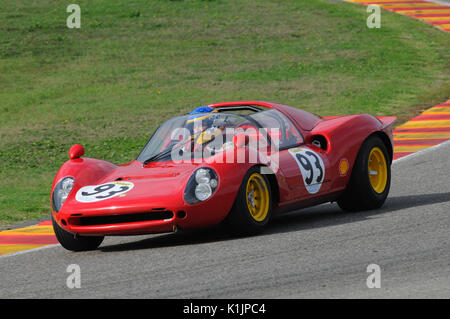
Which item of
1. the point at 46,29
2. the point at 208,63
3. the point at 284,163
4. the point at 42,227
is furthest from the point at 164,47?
the point at 284,163

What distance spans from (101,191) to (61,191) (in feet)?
1.54

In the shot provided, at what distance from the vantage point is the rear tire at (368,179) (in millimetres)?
8375

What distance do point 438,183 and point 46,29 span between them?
67.2 ft

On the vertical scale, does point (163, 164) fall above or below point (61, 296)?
above

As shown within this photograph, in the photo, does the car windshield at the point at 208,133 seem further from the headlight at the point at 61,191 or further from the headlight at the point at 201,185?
the headlight at the point at 61,191

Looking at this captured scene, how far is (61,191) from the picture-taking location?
24.9 feet

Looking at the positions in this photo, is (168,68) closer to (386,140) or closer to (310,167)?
(386,140)

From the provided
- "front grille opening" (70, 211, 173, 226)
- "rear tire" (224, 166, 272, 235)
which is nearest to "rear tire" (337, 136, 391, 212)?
"rear tire" (224, 166, 272, 235)

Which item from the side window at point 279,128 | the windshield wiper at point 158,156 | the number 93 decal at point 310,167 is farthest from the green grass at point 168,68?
the number 93 decal at point 310,167

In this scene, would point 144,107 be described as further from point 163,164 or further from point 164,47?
point 163,164

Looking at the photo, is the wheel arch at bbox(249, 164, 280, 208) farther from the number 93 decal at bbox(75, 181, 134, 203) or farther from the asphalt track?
the number 93 decal at bbox(75, 181, 134, 203)

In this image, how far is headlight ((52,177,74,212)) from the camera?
24.7ft

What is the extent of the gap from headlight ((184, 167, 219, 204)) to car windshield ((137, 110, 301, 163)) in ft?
2.26

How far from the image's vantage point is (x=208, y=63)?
2405cm
